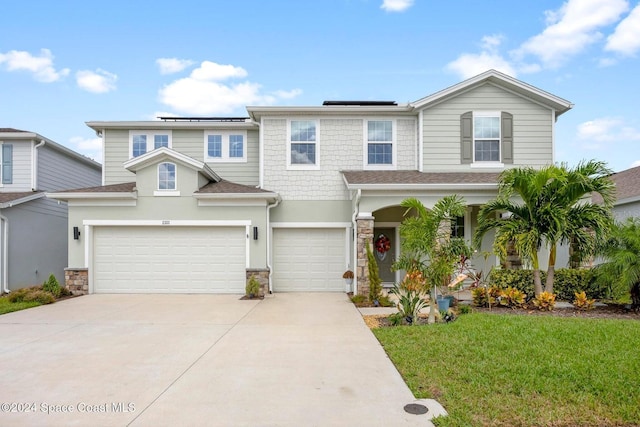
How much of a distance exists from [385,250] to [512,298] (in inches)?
191

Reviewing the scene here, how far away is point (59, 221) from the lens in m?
15.5

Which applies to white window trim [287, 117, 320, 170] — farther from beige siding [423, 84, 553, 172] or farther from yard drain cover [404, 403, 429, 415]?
yard drain cover [404, 403, 429, 415]

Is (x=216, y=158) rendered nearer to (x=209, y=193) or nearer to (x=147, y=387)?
(x=209, y=193)

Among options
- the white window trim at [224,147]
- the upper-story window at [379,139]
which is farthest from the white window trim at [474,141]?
the white window trim at [224,147]

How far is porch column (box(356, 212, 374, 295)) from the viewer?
1102cm

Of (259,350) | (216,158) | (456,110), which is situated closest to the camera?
(259,350)

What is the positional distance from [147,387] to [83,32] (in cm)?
1321

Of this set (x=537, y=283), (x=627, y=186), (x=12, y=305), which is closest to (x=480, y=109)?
(x=537, y=283)

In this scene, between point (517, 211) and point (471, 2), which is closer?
point (517, 211)

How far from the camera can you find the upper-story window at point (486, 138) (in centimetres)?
1288

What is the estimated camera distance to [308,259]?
12992mm

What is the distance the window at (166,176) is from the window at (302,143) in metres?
3.59

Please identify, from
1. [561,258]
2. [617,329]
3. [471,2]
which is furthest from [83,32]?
[561,258]

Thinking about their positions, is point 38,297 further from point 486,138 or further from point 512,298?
point 486,138
